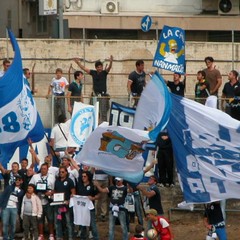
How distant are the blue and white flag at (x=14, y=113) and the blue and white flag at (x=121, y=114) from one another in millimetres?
4077

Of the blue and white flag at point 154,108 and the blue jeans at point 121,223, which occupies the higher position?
the blue and white flag at point 154,108

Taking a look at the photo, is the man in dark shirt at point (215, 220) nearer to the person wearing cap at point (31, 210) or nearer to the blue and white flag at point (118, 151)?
the blue and white flag at point (118, 151)

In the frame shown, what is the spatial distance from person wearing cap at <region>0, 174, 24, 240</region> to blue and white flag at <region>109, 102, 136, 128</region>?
2.46 metres

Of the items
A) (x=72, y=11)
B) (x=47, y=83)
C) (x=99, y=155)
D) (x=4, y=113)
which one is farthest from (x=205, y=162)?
(x=72, y=11)

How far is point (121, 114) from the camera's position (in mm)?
33219

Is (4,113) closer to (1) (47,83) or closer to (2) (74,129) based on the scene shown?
(2) (74,129)

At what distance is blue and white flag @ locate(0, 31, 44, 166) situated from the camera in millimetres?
28875

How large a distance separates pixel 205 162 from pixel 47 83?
12048mm

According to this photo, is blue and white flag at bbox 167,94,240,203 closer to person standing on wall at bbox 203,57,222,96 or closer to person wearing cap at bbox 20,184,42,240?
person wearing cap at bbox 20,184,42,240

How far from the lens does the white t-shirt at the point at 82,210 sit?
107 ft

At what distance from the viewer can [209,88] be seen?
3456 cm

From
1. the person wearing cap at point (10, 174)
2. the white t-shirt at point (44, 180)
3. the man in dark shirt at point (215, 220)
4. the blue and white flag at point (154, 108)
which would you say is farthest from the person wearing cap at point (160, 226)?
the person wearing cap at point (10, 174)

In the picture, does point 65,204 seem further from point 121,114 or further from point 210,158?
point 210,158

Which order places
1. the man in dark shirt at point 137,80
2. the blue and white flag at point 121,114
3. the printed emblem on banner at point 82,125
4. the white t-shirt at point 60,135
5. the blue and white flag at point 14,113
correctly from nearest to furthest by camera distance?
the blue and white flag at point 14,113, the blue and white flag at point 121,114, the printed emblem on banner at point 82,125, the white t-shirt at point 60,135, the man in dark shirt at point 137,80
